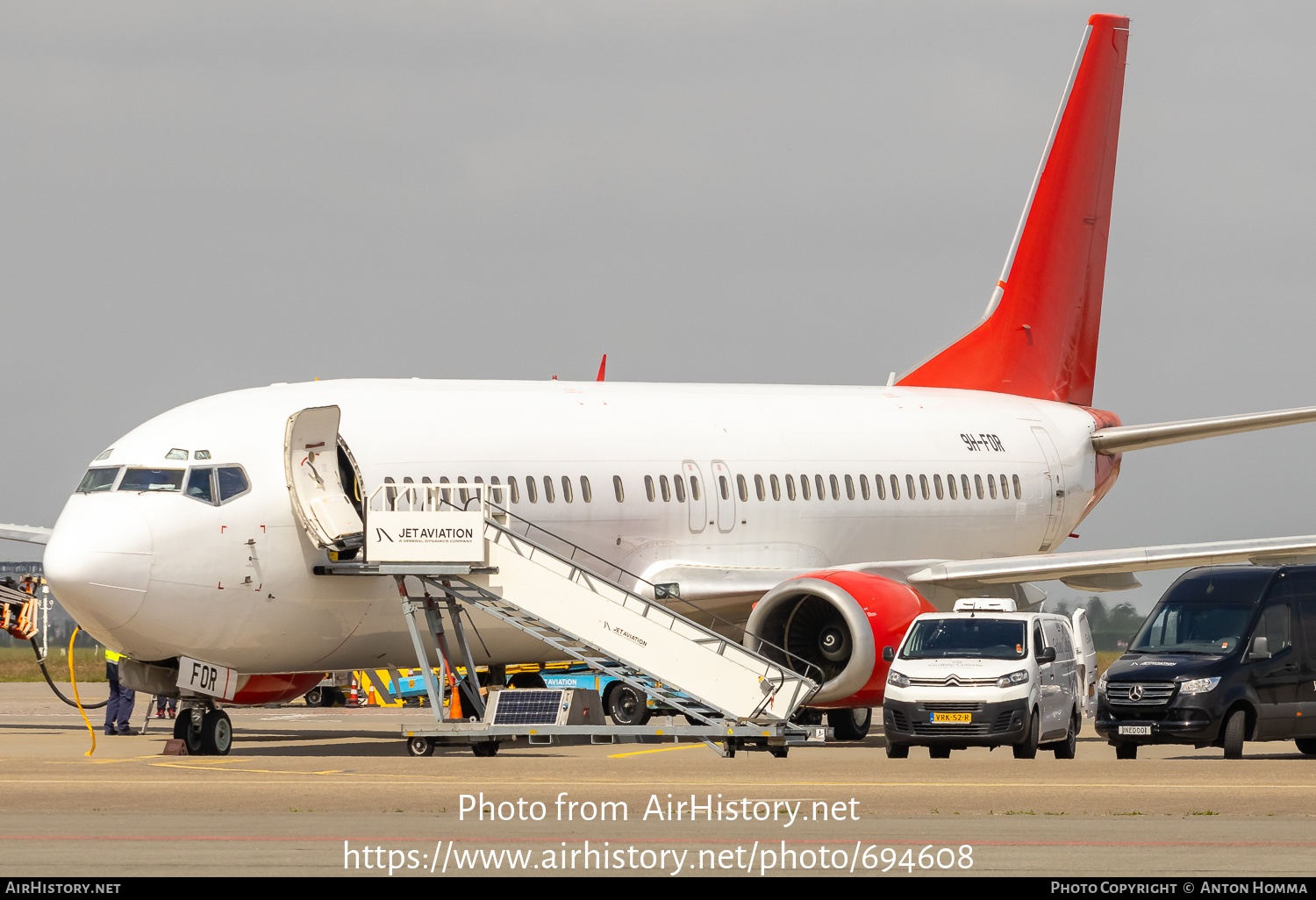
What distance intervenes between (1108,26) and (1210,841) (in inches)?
1046

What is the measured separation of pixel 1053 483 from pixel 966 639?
11574 mm

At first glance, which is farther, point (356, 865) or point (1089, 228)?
point (1089, 228)

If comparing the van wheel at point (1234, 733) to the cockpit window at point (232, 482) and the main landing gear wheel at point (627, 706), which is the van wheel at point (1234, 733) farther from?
the cockpit window at point (232, 482)

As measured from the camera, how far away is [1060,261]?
37156mm

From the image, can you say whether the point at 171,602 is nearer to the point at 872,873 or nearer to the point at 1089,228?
the point at 872,873

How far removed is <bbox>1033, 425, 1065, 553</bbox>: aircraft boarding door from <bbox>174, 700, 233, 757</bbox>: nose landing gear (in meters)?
16.1

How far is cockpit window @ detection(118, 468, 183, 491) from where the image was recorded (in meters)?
22.5

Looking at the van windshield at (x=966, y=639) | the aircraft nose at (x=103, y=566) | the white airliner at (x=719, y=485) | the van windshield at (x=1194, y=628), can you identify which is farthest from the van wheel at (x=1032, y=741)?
the aircraft nose at (x=103, y=566)

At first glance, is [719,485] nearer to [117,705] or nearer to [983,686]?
[983,686]

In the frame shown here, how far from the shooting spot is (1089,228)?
37.7 m

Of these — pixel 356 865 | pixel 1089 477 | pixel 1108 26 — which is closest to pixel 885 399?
pixel 1089 477

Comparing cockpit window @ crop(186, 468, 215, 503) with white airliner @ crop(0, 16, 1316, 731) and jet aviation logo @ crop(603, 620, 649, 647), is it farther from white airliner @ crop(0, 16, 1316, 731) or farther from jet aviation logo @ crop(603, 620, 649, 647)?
jet aviation logo @ crop(603, 620, 649, 647)

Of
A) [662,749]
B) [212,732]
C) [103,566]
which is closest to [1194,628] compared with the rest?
[662,749]

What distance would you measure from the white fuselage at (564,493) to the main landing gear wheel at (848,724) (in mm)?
1873
